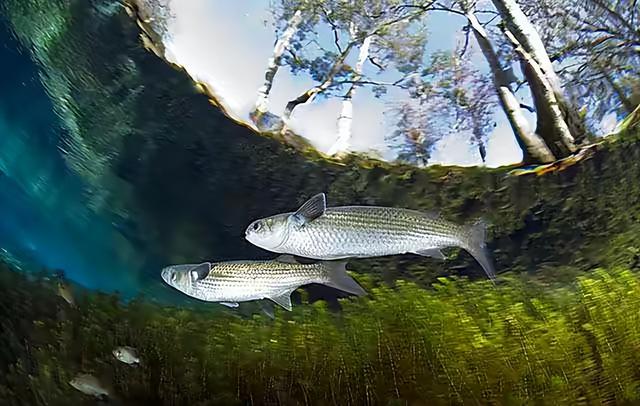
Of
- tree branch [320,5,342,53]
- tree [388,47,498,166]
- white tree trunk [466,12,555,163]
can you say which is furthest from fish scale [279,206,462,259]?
tree branch [320,5,342,53]

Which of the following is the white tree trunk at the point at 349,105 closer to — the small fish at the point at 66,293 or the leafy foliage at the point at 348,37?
the leafy foliage at the point at 348,37

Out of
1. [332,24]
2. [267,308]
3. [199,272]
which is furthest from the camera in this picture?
[267,308]

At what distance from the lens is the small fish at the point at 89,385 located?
5.05 ft

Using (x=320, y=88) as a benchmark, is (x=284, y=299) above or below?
below

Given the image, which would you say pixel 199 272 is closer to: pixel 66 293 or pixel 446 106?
pixel 66 293

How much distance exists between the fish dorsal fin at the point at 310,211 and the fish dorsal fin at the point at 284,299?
0.28 m

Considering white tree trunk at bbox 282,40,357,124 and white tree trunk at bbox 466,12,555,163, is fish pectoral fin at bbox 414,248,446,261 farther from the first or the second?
white tree trunk at bbox 282,40,357,124

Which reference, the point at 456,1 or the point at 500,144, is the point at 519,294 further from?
the point at 456,1

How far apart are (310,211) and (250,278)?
11.2 inches

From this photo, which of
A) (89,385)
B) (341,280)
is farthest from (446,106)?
(89,385)

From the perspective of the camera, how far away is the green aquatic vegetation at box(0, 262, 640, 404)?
1.44 m

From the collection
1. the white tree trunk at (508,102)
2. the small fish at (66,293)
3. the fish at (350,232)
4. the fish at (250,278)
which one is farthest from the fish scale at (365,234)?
the small fish at (66,293)

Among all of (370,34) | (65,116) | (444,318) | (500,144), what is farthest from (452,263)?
(65,116)

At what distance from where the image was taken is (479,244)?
1.69 m
